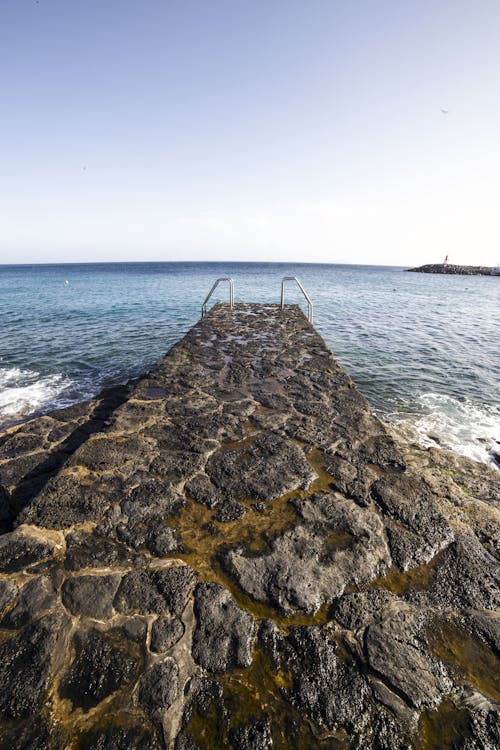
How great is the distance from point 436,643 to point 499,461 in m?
6.14

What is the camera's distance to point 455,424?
819cm

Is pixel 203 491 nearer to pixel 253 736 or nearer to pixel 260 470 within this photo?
pixel 260 470

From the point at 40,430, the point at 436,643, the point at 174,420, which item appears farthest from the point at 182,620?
the point at 40,430

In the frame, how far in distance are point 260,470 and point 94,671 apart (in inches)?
83.1

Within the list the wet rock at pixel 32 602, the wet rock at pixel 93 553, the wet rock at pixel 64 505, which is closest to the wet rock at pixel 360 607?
the wet rock at pixel 93 553

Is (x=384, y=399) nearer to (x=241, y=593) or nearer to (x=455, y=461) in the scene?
(x=455, y=461)

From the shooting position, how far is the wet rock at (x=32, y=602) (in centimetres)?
217

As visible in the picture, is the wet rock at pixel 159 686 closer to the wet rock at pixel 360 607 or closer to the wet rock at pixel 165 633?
the wet rock at pixel 165 633

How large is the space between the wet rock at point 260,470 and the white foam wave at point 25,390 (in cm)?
724

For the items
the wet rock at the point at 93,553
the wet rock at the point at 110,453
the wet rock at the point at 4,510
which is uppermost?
the wet rock at the point at 110,453

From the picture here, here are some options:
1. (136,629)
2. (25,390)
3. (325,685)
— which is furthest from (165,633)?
(25,390)

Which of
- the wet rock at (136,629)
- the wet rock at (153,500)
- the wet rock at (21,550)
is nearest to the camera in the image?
the wet rock at (136,629)

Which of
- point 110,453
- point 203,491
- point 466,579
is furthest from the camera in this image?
point 110,453

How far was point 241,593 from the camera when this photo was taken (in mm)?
2396
